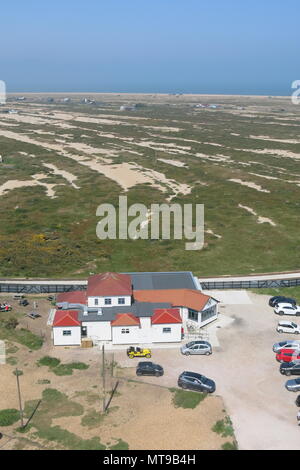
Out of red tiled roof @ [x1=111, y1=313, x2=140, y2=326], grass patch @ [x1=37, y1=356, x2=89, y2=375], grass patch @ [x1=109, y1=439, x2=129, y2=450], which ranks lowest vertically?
grass patch @ [x1=109, y1=439, x2=129, y2=450]

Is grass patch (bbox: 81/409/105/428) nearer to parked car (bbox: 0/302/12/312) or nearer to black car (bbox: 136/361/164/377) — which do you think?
black car (bbox: 136/361/164/377)

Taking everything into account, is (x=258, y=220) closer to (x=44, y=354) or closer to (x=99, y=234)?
(x=99, y=234)

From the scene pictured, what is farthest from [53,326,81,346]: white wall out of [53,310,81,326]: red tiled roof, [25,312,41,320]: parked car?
[25,312,41,320]: parked car

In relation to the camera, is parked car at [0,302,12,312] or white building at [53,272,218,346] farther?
parked car at [0,302,12,312]

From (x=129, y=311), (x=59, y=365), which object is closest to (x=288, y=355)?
(x=129, y=311)

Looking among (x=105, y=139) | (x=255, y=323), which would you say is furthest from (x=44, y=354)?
(x=105, y=139)

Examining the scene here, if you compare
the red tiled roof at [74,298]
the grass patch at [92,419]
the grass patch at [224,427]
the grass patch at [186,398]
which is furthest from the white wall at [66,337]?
the grass patch at [224,427]
